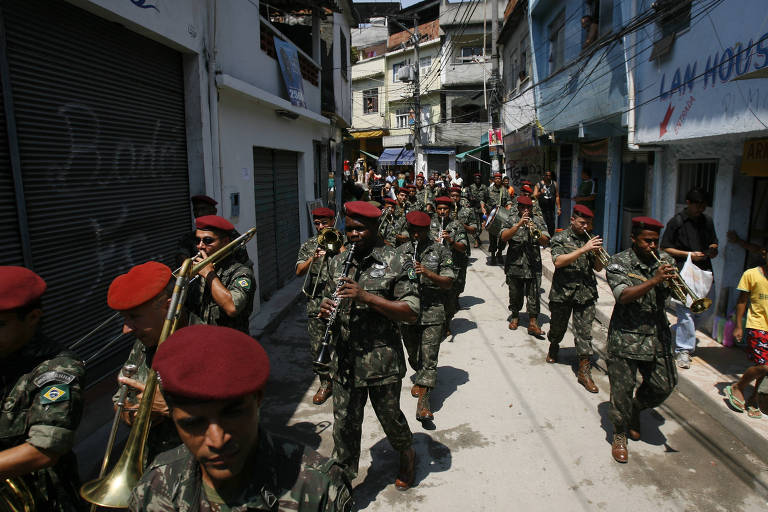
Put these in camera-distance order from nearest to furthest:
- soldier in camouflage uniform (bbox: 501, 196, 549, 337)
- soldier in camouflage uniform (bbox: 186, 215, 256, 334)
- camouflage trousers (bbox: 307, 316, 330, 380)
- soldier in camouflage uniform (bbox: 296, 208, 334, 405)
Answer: soldier in camouflage uniform (bbox: 186, 215, 256, 334)
soldier in camouflage uniform (bbox: 296, 208, 334, 405)
camouflage trousers (bbox: 307, 316, 330, 380)
soldier in camouflage uniform (bbox: 501, 196, 549, 337)

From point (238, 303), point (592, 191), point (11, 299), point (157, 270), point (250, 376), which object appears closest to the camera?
point (250, 376)

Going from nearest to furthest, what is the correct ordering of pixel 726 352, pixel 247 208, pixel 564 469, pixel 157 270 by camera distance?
pixel 157 270 → pixel 564 469 → pixel 726 352 → pixel 247 208

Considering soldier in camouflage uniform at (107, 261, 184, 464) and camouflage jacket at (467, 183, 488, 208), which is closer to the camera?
soldier in camouflage uniform at (107, 261, 184, 464)

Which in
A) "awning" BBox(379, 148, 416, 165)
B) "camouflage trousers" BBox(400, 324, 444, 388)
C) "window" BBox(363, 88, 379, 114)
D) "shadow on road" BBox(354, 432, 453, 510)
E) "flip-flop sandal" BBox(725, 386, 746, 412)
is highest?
"window" BBox(363, 88, 379, 114)

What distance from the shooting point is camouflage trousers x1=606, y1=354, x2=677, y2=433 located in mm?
3949

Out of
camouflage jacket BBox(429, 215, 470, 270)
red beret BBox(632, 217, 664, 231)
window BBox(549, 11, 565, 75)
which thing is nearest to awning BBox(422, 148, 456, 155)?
window BBox(549, 11, 565, 75)

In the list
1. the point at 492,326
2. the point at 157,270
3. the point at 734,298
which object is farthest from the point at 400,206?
the point at 157,270

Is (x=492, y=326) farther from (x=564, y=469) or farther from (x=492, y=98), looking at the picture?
(x=492, y=98)

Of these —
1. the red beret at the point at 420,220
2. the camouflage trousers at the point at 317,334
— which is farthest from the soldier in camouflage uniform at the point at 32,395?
the red beret at the point at 420,220

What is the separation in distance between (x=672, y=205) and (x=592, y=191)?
476 centimetres

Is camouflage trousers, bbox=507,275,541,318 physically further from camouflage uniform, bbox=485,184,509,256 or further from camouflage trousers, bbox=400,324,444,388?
camouflage uniform, bbox=485,184,509,256

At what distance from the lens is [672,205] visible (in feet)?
25.9

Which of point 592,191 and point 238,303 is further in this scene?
point 592,191

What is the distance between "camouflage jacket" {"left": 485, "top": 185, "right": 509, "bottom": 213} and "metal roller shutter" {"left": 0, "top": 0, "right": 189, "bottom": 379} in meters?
7.67
